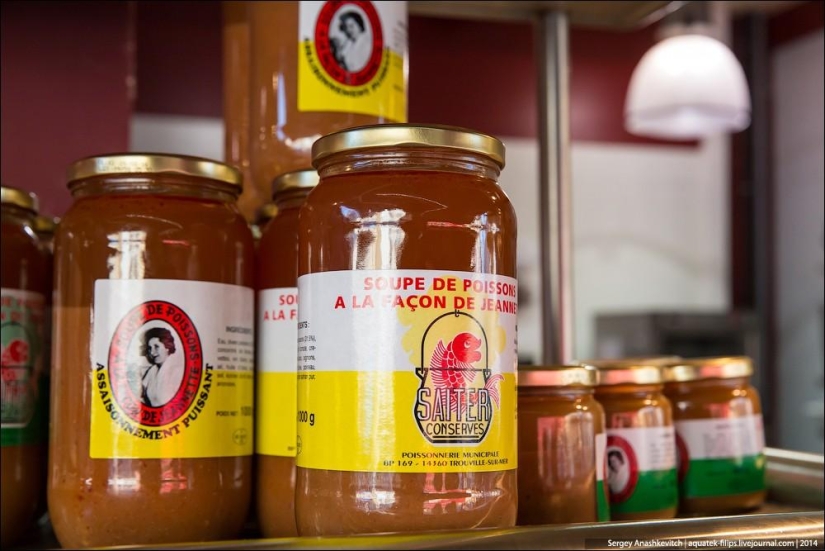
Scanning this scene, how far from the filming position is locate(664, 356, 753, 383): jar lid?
3.00 ft

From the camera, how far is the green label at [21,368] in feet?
2.53

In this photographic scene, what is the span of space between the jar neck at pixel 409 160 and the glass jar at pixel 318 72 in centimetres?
21

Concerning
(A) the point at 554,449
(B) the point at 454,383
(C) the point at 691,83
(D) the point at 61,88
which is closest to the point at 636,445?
(A) the point at 554,449

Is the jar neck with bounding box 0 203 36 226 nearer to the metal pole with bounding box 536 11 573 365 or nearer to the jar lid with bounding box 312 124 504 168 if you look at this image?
the jar lid with bounding box 312 124 504 168

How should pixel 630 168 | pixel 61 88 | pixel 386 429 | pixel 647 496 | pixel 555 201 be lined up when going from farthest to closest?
pixel 630 168
pixel 61 88
pixel 555 201
pixel 647 496
pixel 386 429

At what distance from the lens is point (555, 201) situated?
1112mm

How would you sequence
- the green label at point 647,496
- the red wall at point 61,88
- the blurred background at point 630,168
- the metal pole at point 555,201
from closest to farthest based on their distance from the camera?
the green label at point 647,496
the metal pole at point 555,201
the red wall at point 61,88
the blurred background at point 630,168

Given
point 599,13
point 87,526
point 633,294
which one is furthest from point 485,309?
point 633,294

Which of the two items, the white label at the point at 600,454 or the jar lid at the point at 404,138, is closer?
the jar lid at the point at 404,138

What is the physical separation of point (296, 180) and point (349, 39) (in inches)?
6.7

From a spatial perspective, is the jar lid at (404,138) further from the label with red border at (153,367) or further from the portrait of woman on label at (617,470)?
the portrait of woman on label at (617,470)

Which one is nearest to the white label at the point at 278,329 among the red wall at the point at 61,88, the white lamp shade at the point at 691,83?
the red wall at the point at 61,88

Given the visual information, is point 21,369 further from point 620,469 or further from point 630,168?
point 630,168

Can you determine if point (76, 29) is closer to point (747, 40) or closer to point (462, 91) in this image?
point (462, 91)
